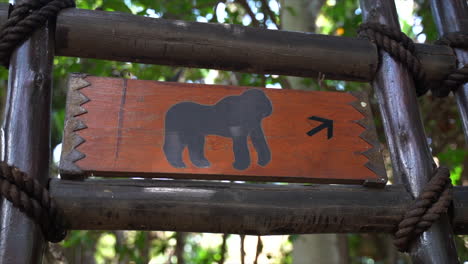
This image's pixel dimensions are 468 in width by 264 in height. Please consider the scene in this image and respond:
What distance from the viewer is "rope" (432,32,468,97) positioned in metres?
1.96

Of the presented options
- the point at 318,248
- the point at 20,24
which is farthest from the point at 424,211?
the point at 318,248

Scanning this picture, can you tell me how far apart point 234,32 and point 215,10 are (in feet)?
4.87

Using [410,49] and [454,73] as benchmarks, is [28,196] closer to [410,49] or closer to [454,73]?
[410,49]

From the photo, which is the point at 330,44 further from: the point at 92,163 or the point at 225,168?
the point at 92,163

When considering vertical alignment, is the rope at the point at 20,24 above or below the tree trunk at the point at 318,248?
above

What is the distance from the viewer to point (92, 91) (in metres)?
1.71

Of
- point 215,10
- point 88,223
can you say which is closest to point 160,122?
point 88,223

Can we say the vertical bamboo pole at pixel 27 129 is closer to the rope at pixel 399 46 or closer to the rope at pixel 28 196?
the rope at pixel 28 196

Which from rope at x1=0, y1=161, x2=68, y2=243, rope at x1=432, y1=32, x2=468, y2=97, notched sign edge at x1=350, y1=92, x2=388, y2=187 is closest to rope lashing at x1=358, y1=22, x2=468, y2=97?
rope at x1=432, y1=32, x2=468, y2=97

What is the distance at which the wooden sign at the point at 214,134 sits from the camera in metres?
1.61

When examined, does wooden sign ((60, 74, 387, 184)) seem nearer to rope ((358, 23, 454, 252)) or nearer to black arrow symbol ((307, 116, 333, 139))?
black arrow symbol ((307, 116, 333, 139))

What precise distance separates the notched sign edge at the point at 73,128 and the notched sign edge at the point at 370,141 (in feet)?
3.21

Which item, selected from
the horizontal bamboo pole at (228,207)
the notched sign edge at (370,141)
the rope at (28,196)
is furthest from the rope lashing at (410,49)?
the rope at (28,196)

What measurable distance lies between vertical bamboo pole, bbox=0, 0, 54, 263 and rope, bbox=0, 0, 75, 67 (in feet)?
0.08
